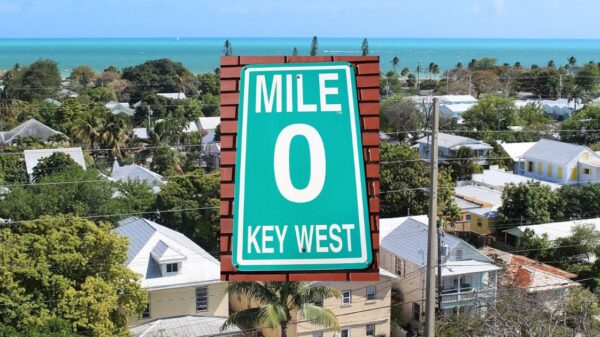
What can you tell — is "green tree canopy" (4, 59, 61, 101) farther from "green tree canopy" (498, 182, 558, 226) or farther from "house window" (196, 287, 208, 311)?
"house window" (196, 287, 208, 311)

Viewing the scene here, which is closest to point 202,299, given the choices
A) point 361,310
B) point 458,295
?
point 361,310

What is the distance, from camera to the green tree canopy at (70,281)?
15734mm

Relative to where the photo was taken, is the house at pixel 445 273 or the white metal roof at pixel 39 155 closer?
the house at pixel 445 273

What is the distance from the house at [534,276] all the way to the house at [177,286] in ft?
28.7

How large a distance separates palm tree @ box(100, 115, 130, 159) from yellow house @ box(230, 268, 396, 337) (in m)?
21.0

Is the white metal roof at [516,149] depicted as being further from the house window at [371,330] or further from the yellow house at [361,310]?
the house window at [371,330]

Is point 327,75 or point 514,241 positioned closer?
point 327,75

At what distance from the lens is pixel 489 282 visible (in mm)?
22516

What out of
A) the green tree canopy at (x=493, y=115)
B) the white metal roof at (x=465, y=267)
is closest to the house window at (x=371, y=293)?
the white metal roof at (x=465, y=267)

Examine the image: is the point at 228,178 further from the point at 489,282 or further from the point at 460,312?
the point at 489,282

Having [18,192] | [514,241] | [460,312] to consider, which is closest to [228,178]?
[460,312]

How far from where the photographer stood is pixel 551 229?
28969 mm

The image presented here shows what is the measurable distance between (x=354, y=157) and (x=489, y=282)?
1985 centimetres

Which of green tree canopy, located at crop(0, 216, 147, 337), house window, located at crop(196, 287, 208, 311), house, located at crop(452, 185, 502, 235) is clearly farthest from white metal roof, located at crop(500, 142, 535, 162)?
green tree canopy, located at crop(0, 216, 147, 337)
